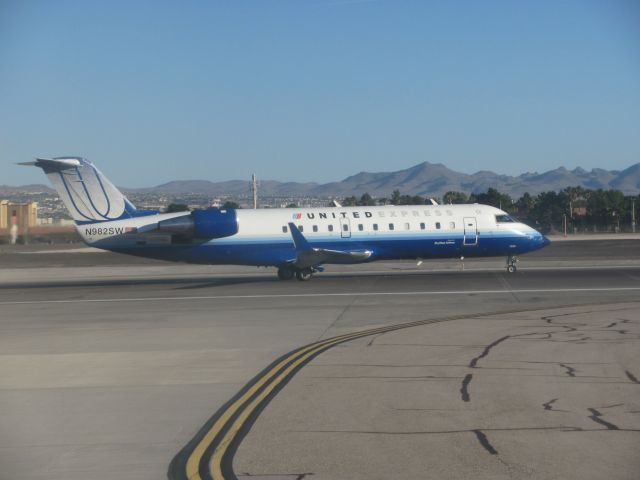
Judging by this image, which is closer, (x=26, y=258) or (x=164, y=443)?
(x=164, y=443)

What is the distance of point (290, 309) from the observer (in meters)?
23.6

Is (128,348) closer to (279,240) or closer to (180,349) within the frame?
(180,349)

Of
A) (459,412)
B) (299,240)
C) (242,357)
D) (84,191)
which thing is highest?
(84,191)

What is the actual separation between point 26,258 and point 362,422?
4939 centimetres

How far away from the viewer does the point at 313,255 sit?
3291cm

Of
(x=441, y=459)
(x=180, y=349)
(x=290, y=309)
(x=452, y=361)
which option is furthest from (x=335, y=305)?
(x=441, y=459)

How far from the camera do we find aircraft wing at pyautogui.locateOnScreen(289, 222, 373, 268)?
32.8 m

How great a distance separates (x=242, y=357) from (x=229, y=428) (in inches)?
218

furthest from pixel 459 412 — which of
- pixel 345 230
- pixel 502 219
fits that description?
pixel 502 219

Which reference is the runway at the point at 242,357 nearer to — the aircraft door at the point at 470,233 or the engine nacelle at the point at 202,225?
the aircraft door at the point at 470,233

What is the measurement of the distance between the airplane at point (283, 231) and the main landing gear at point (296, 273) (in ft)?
0.14

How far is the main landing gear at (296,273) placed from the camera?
3397 cm

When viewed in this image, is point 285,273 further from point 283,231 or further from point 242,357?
point 242,357

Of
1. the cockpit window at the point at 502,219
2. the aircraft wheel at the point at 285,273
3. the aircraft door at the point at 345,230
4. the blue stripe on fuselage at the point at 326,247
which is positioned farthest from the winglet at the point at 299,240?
the cockpit window at the point at 502,219
